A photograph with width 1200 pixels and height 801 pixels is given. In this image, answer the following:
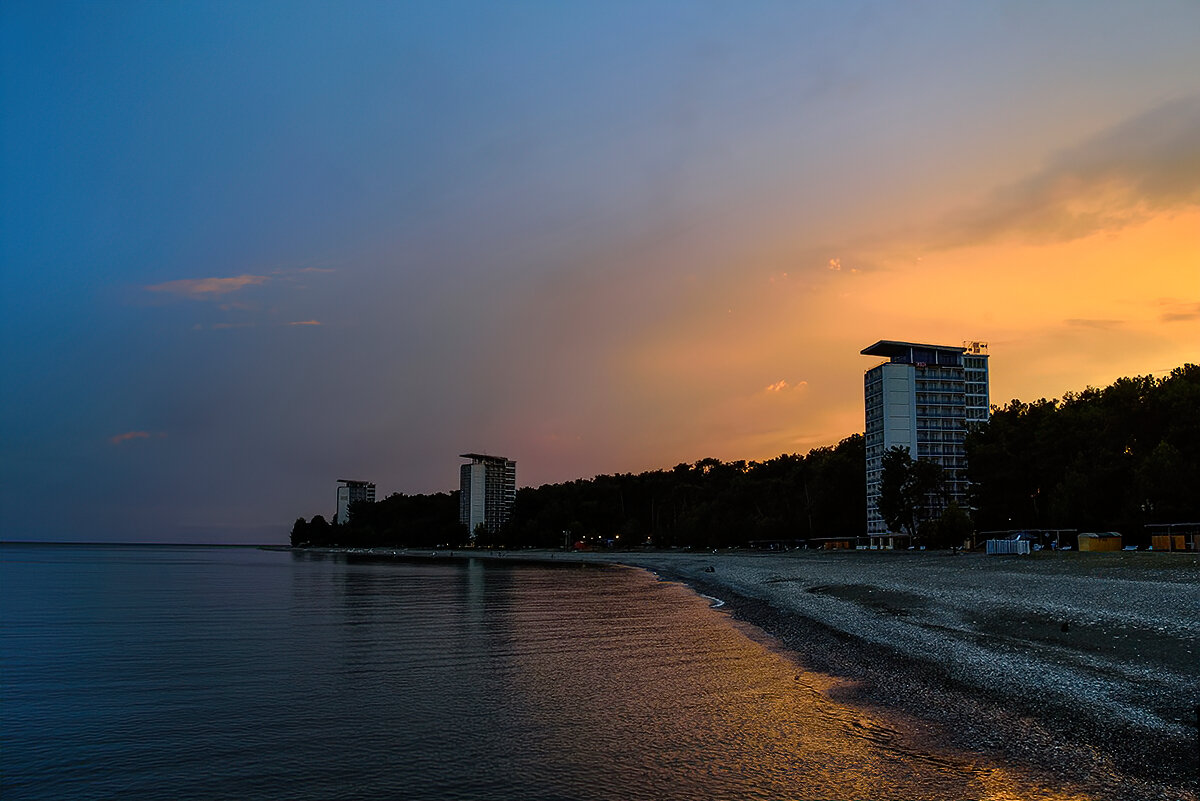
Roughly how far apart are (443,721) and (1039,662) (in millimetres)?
16024

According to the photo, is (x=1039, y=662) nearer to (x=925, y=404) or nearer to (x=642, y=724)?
(x=642, y=724)

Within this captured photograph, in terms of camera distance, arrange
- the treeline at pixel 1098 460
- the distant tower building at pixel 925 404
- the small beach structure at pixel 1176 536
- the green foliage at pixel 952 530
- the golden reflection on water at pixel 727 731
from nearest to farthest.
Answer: the golden reflection on water at pixel 727 731 → the small beach structure at pixel 1176 536 → the treeline at pixel 1098 460 → the green foliage at pixel 952 530 → the distant tower building at pixel 925 404

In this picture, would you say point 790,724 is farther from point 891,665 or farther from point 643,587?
point 643,587

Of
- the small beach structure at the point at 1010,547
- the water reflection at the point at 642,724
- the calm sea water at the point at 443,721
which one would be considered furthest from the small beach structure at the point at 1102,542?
the water reflection at the point at 642,724

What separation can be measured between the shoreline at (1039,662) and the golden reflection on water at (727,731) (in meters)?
1.15

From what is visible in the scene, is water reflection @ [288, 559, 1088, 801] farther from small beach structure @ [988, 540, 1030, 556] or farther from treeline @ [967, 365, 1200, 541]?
treeline @ [967, 365, 1200, 541]

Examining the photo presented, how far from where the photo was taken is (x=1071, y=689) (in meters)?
18.9

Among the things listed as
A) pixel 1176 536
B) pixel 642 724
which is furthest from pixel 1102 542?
pixel 642 724

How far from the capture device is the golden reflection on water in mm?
13922

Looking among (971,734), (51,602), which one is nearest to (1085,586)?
(971,734)

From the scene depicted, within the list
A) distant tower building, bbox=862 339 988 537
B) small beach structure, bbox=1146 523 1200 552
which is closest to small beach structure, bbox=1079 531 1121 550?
small beach structure, bbox=1146 523 1200 552

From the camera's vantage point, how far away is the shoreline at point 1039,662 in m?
15.0

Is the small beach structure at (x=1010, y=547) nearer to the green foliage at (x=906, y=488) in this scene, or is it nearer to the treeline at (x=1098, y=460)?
the treeline at (x=1098, y=460)

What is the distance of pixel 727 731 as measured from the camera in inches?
698
